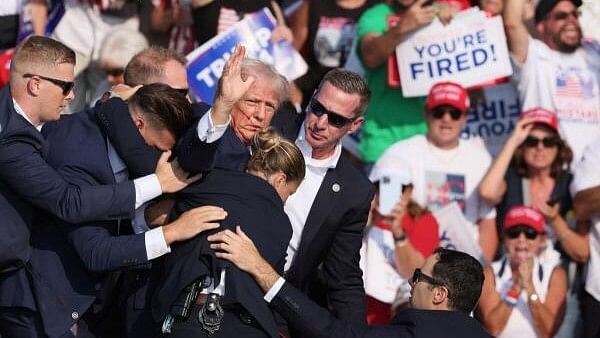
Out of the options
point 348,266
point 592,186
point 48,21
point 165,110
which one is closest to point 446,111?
point 592,186

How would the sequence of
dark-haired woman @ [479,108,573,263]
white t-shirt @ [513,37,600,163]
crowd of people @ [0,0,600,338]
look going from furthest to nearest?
white t-shirt @ [513,37,600,163]
dark-haired woman @ [479,108,573,263]
crowd of people @ [0,0,600,338]

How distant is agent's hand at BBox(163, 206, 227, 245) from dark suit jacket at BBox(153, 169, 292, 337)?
0.05 metres

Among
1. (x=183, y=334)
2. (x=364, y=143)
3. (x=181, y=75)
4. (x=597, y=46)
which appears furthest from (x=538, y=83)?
(x=183, y=334)

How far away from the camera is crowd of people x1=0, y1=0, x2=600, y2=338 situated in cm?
578

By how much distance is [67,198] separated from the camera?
5.84 m

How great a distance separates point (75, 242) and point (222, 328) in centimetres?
77

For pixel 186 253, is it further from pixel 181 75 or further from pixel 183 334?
pixel 181 75

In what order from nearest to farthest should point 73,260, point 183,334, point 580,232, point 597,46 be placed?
1. point 183,334
2. point 73,260
3. point 580,232
4. point 597,46

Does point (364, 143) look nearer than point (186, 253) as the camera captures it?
No

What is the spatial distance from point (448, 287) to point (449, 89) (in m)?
3.28

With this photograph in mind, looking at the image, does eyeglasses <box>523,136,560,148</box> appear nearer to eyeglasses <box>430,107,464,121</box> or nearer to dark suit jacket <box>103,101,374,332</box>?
eyeglasses <box>430,107,464,121</box>

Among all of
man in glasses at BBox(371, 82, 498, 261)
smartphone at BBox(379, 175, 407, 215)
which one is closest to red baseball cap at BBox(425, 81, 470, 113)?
man in glasses at BBox(371, 82, 498, 261)

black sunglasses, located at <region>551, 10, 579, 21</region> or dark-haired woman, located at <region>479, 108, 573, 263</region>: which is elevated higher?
black sunglasses, located at <region>551, 10, 579, 21</region>

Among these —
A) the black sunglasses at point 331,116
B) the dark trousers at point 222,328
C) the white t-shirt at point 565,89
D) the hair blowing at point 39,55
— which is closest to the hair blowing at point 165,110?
the hair blowing at point 39,55
